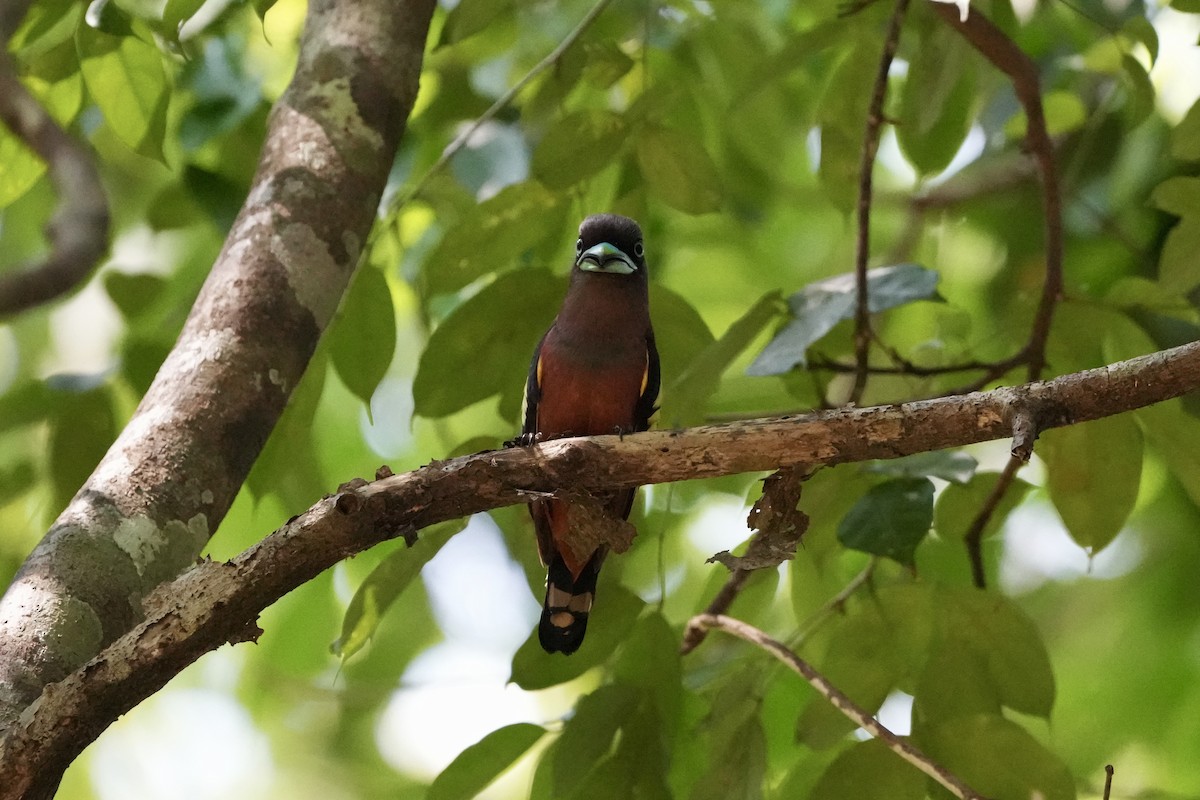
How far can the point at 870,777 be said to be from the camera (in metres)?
2.92

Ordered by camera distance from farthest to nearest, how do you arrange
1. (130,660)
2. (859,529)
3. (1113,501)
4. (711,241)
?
(711,241), (1113,501), (859,529), (130,660)

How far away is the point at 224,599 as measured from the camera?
Answer: 2.33m

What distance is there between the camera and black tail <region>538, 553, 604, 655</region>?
10.7ft

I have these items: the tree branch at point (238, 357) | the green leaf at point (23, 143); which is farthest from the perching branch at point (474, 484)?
the green leaf at point (23, 143)

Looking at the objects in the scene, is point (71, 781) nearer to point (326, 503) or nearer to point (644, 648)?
point (644, 648)

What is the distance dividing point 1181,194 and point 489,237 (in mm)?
1864

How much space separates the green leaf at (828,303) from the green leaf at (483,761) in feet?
3.58

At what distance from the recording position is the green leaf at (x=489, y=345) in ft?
11.2

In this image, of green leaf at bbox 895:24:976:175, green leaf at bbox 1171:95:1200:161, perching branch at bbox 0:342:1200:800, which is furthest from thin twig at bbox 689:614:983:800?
green leaf at bbox 1171:95:1200:161

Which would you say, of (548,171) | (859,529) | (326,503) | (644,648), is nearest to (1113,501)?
(859,529)

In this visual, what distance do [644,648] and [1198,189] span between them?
6.10 ft

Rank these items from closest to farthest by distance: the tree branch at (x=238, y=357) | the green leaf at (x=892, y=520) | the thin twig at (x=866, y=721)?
the tree branch at (x=238, y=357), the thin twig at (x=866, y=721), the green leaf at (x=892, y=520)

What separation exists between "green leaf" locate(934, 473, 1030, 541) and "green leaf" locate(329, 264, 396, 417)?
1.70 meters

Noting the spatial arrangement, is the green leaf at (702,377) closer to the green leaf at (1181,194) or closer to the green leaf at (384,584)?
the green leaf at (384,584)
